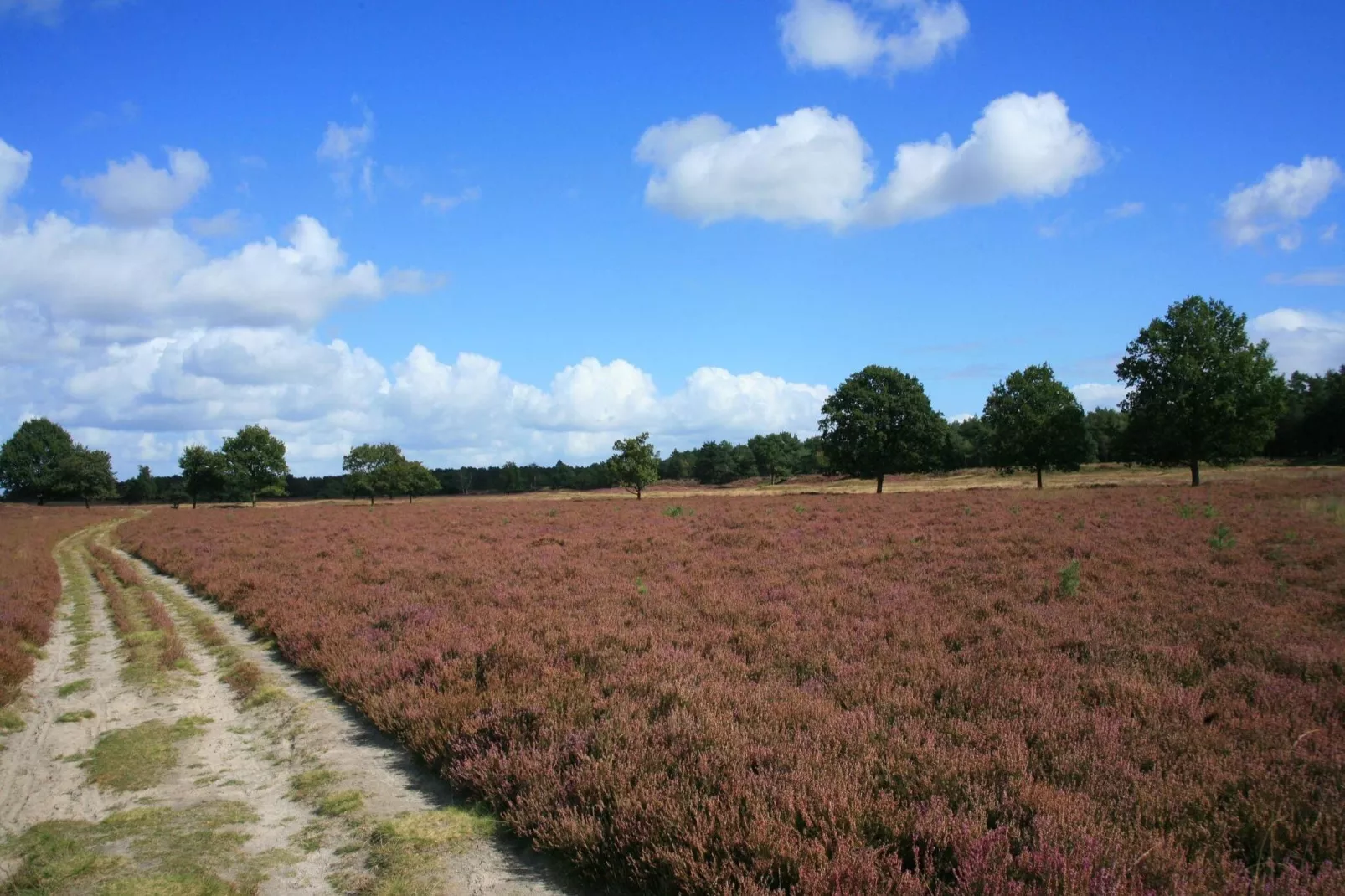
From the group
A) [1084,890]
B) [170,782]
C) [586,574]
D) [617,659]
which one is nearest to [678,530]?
[586,574]

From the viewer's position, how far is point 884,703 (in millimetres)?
6379

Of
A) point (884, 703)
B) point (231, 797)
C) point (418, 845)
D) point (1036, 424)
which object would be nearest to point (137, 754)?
point (231, 797)

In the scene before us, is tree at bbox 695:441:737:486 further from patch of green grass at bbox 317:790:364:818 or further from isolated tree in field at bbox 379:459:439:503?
patch of green grass at bbox 317:790:364:818

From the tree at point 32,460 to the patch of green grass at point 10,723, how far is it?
108431mm

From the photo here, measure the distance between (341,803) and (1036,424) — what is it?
5554 centimetres

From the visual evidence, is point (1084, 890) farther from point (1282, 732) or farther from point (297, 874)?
point (297, 874)

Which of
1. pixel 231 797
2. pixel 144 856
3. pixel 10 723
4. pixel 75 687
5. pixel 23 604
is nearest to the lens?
Answer: pixel 144 856

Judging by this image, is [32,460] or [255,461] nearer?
[255,461]

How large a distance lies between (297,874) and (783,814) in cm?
328

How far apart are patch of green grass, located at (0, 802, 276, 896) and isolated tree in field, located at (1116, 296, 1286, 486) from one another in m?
50.8

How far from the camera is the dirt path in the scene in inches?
183

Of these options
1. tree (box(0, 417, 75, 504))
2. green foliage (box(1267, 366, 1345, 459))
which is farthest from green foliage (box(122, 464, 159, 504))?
green foliage (box(1267, 366, 1345, 459))

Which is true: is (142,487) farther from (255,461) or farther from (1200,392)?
(1200,392)

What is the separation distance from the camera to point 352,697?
26.8 feet
